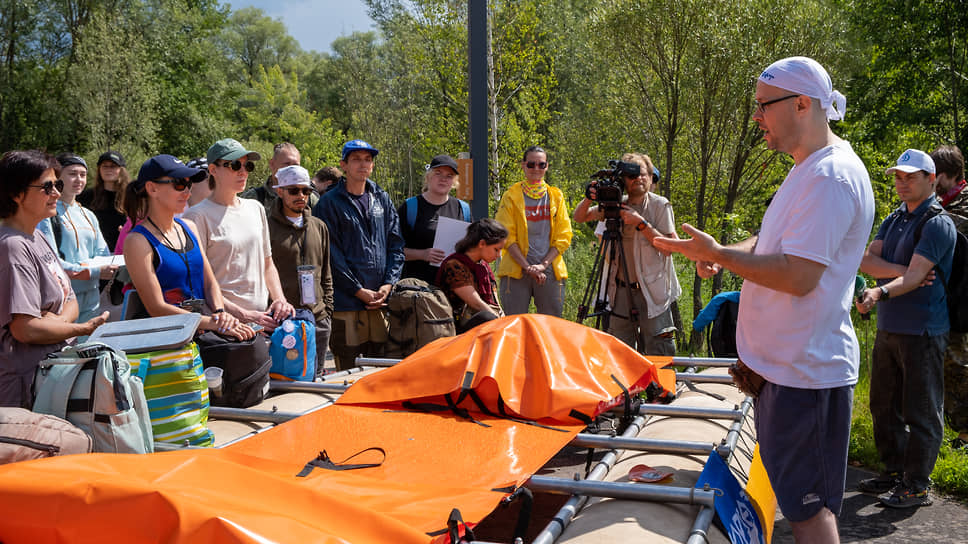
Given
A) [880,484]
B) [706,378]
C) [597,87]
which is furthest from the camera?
[597,87]

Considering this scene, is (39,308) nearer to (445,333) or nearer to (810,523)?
(445,333)

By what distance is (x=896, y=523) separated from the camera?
4.39 meters

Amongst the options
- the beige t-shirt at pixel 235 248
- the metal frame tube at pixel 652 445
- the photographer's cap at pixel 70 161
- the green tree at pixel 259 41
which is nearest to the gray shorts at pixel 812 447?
the metal frame tube at pixel 652 445

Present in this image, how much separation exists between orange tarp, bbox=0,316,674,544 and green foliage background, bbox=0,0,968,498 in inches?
121

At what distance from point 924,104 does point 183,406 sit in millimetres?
15763

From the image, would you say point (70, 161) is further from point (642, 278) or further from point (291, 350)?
point (642, 278)

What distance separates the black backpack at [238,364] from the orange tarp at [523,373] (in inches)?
17.3

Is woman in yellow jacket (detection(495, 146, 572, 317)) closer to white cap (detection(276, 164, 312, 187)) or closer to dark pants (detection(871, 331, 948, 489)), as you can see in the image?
white cap (detection(276, 164, 312, 187))

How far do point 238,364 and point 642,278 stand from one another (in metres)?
3.25

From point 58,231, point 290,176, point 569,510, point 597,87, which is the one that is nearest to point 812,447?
point 569,510

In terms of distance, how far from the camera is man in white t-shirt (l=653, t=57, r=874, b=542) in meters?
2.30

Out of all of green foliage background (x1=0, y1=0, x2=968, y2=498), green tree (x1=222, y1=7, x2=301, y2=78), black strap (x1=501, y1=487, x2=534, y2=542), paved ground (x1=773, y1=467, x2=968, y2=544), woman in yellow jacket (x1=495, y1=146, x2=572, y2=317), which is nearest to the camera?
black strap (x1=501, y1=487, x2=534, y2=542)

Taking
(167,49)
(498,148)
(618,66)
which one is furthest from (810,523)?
(167,49)

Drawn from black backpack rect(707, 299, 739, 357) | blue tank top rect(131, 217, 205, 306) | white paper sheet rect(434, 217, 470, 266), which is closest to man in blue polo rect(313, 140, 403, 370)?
white paper sheet rect(434, 217, 470, 266)
